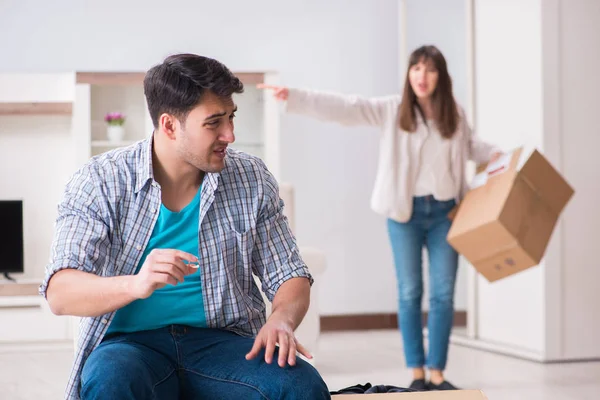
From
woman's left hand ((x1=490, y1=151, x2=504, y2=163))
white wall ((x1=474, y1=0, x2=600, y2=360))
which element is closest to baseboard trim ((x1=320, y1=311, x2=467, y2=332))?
white wall ((x1=474, y1=0, x2=600, y2=360))

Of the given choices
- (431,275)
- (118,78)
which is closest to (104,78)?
(118,78)

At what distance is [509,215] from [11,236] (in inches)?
121

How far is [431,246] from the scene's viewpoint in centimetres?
328

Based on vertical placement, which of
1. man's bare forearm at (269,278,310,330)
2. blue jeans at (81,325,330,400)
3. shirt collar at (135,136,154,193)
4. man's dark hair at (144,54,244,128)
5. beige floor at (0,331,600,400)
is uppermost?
man's dark hair at (144,54,244,128)

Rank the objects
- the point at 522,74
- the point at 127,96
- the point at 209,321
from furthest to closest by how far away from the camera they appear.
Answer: the point at 127,96 < the point at 522,74 < the point at 209,321

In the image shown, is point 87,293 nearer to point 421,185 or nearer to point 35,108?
point 421,185

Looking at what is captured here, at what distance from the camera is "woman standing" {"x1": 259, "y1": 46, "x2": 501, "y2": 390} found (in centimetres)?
322

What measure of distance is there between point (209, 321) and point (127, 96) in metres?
3.47

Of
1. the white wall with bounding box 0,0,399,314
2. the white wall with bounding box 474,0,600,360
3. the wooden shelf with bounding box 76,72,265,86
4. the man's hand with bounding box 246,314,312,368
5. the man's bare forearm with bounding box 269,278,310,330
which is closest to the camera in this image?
the man's hand with bounding box 246,314,312,368

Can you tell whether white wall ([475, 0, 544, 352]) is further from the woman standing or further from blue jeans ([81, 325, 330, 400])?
blue jeans ([81, 325, 330, 400])

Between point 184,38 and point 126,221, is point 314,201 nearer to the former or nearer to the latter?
point 184,38

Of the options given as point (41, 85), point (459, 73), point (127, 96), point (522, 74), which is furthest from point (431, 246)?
point (41, 85)

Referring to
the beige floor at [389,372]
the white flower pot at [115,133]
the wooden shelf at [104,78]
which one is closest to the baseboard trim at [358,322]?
the beige floor at [389,372]

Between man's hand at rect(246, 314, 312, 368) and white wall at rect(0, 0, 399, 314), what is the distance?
3.60 metres
